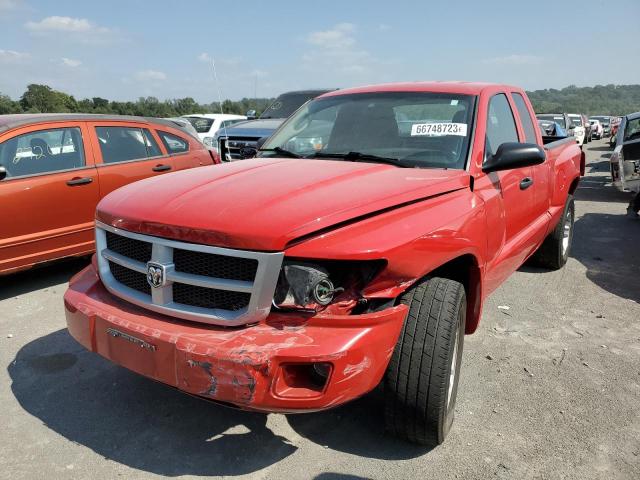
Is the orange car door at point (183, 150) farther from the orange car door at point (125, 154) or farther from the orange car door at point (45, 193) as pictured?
the orange car door at point (45, 193)

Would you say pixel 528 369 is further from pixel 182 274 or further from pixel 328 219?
pixel 182 274

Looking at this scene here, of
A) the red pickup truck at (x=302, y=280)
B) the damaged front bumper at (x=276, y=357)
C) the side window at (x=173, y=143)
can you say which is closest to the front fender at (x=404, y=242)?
the red pickup truck at (x=302, y=280)

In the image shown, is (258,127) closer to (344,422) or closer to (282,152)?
(282,152)

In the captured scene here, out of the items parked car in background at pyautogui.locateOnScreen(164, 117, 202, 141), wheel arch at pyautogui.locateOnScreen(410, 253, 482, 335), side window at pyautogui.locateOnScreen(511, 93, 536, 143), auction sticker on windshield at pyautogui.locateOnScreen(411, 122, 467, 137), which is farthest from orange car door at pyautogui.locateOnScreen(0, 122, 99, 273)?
side window at pyautogui.locateOnScreen(511, 93, 536, 143)

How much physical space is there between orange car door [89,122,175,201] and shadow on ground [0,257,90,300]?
3.24ft

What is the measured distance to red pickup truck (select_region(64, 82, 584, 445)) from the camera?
2.08m

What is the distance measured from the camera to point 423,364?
232 centimetres

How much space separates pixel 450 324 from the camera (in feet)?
7.83

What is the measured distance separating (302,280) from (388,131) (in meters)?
1.66

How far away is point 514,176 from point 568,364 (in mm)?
1321

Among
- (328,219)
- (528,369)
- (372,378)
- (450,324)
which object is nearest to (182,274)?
(328,219)

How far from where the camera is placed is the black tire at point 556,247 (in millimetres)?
5289

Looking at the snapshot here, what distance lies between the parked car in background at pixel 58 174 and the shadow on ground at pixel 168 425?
177 cm

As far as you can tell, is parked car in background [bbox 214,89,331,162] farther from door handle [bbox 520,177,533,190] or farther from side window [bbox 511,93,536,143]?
door handle [bbox 520,177,533,190]
